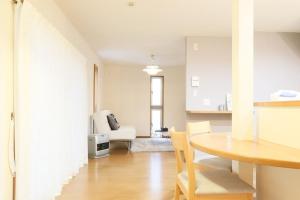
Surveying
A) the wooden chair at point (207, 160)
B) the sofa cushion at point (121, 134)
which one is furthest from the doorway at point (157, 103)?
the wooden chair at point (207, 160)

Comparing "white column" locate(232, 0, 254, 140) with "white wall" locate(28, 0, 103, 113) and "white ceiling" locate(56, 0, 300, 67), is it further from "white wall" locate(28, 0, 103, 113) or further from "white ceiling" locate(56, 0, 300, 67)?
"white wall" locate(28, 0, 103, 113)

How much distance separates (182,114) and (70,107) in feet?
18.2

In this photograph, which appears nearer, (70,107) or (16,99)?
(16,99)

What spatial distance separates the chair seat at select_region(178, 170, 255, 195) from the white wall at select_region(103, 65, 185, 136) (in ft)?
22.4

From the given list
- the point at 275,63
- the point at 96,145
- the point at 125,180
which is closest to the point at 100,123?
the point at 96,145

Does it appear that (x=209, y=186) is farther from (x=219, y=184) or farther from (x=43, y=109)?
(x=43, y=109)

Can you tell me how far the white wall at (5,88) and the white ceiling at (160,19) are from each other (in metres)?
1.34

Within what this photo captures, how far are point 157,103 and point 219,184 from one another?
7.36 meters

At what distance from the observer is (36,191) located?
2.45 m

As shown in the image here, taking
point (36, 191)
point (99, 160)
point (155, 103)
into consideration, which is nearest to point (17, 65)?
point (36, 191)

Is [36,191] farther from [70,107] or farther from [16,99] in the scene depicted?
[70,107]

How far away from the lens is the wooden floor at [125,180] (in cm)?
307

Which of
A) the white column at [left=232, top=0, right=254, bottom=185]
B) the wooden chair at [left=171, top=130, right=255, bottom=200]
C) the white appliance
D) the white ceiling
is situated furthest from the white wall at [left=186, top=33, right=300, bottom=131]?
the wooden chair at [left=171, top=130, right=255, bottom=200]

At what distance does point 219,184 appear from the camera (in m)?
1.65
